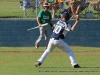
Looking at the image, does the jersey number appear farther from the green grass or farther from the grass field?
the green grass

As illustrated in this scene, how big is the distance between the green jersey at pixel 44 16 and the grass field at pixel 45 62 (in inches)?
52.7

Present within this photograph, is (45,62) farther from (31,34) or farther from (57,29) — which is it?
(31,34)

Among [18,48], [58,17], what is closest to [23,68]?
[18,48]

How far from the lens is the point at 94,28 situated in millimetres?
20672

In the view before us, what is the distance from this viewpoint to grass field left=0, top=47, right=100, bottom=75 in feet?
43.8

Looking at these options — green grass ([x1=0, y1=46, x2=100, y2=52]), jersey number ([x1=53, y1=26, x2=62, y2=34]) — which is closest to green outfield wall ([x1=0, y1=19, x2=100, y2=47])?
green grass ([x1=0, y1=46, x2=100, y2=52])

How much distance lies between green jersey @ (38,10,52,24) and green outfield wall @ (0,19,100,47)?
6.27ft

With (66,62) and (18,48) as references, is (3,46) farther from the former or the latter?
(66,62)

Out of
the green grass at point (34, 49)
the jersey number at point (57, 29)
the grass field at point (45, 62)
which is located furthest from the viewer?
the green grass at point (34, 49)

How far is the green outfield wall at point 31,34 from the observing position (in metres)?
20.7

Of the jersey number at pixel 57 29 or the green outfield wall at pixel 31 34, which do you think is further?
the green outfield wall at pixel 31 34

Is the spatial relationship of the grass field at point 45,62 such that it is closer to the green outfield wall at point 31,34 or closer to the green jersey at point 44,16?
the green outfield wall at point 31,34

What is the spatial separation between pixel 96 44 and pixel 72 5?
2.09 m

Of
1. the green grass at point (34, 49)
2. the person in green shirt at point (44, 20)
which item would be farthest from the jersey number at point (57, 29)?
the green grass at point (34, 49)
